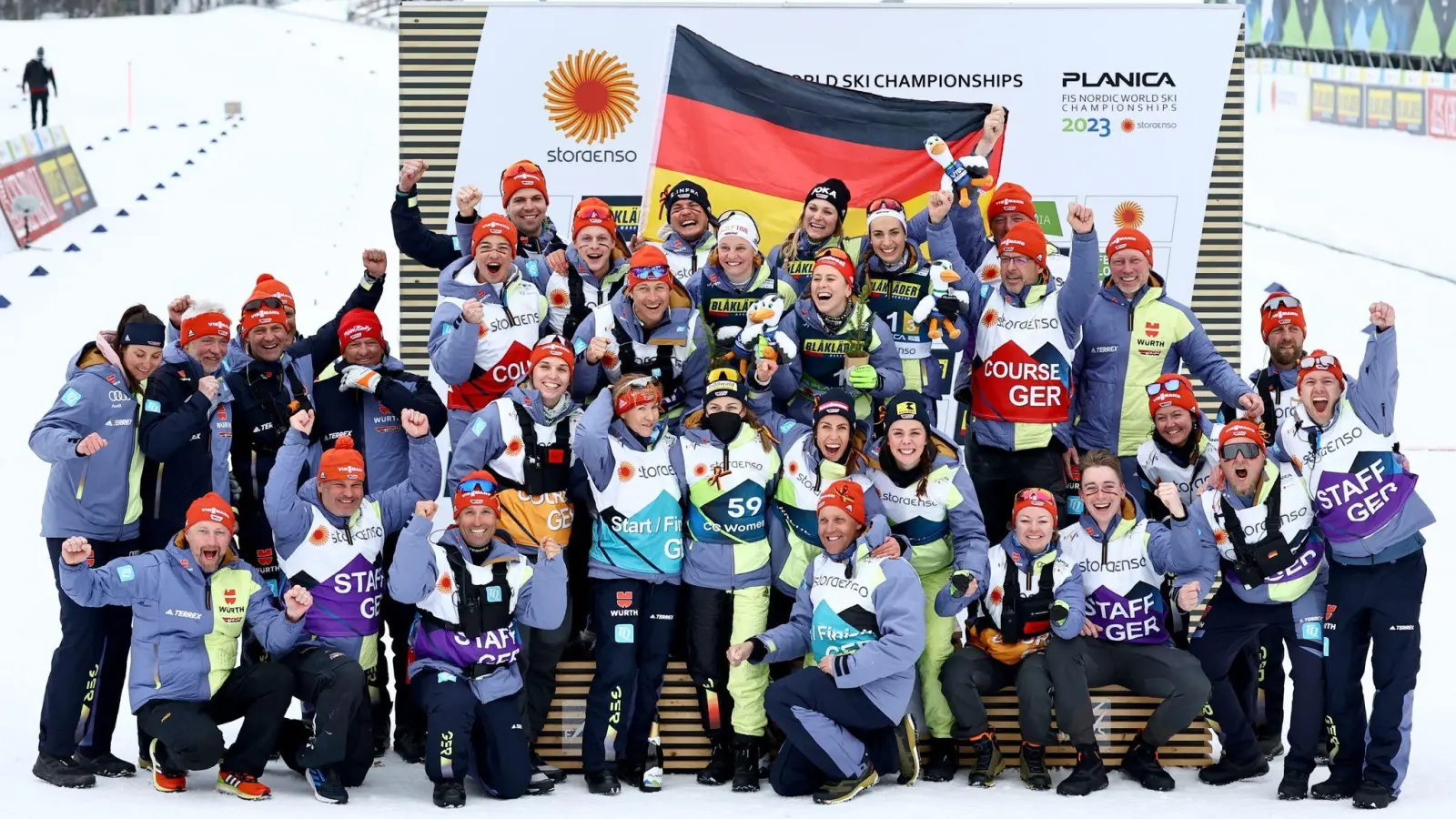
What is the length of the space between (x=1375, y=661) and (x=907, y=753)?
1970 millimetres

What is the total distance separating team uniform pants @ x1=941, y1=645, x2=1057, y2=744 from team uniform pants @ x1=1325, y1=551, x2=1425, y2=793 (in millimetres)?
1185

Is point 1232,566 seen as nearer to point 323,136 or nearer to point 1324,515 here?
point 1324,515

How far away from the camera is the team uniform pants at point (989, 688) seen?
21.9ft

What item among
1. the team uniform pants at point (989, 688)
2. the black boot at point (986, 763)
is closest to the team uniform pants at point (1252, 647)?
the team uniform pants at point (989, 688)

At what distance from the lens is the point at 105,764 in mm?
6656

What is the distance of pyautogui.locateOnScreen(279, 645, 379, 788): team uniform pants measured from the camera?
646cm

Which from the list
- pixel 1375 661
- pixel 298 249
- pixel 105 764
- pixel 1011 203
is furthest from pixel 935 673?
pixel 298 249

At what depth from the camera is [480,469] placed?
690 cm

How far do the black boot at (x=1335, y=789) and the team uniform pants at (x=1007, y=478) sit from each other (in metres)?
1.65

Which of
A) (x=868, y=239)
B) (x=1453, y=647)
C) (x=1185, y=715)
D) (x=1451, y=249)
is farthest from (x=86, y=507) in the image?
(x=1451, y=249)

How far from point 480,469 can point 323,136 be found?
77.7 feet

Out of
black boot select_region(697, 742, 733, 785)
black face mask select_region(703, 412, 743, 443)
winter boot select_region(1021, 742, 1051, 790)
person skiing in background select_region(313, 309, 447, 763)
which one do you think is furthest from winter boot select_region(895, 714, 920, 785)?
person skiing in background select_region(313, 309, 447, 763)

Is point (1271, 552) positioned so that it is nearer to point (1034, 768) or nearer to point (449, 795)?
point (1034, 768)

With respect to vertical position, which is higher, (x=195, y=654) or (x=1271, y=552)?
(x=1271, y=552)
